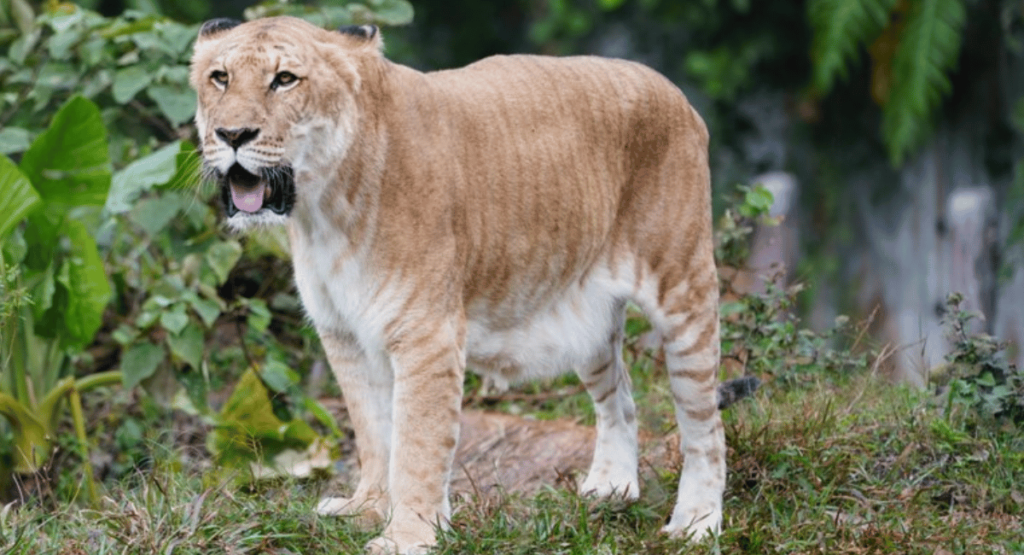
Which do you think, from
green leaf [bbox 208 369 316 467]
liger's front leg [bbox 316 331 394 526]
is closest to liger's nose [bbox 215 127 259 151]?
liger's front leg [bbox 316 331 394 526]

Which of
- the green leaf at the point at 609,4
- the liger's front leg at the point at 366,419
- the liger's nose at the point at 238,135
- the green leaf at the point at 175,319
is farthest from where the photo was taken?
the green leaf at the point at 609,4

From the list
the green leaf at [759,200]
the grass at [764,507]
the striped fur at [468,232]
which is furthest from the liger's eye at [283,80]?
the green leaf at [759,200]

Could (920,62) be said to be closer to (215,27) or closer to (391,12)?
(391,12)

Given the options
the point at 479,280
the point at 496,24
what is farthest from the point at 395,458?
the point at 496,24

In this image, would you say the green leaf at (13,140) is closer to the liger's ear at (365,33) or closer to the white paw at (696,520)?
the liger's ear at (365,33)

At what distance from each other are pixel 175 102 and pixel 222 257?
67cm

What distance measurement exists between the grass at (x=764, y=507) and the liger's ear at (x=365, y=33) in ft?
4.51

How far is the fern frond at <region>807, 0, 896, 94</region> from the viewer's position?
387 inches

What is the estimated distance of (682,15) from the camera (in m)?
11.3

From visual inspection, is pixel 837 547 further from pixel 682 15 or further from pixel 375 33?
pixel 682 15

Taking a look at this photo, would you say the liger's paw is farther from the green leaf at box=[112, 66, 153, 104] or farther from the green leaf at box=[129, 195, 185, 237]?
the green leaf at box=[112, 66, 153, 104]

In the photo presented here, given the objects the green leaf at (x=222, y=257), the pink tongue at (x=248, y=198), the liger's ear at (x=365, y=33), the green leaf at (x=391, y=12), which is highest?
the liger's ear at (x=365, y=33)

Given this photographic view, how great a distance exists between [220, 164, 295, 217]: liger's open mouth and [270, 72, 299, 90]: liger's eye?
225mm

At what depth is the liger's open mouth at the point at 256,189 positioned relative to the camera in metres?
4.41
